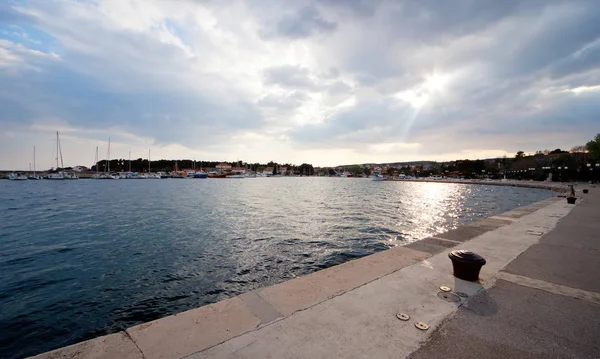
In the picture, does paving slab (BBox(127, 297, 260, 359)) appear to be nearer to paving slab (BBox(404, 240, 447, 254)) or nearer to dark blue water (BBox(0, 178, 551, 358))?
dark blue water (BBox(0, 178, 551, 358))

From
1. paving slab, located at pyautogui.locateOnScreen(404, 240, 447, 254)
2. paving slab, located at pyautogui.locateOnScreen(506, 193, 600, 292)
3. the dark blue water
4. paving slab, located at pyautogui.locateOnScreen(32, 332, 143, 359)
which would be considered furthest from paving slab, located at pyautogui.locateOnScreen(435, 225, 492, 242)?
paving slab, located at pyautogui.locateOnScreen(32, 332, 143, 359)

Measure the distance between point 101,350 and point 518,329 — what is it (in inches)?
209

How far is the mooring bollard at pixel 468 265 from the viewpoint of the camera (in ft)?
16.3

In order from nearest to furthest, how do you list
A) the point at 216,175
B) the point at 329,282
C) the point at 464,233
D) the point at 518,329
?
the point at 518,329 → the point at 329,282 → the point at 464,233 → the point at 216,175

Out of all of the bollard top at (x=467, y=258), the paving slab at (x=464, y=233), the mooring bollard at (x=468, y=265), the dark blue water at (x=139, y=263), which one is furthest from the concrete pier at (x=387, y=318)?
the paving slab at (x=464, y=233)

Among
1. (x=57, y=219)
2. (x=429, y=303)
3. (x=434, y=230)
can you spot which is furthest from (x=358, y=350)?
(x=57, y=219)

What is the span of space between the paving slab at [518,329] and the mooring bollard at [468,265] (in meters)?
0.53

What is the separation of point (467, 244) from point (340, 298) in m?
5.87

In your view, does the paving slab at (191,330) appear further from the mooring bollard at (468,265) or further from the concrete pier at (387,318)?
the mooring bollard at (468,265)

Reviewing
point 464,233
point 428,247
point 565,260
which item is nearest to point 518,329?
point 428,247

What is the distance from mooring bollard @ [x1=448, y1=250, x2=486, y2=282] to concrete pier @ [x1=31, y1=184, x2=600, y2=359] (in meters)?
0.18

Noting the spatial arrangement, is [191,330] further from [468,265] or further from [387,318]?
[468,265]

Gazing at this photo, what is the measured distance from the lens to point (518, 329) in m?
3.48

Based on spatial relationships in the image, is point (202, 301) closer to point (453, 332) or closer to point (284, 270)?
point (284, 270)
